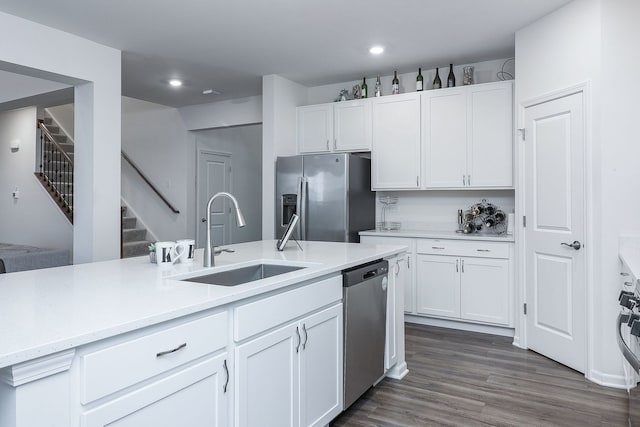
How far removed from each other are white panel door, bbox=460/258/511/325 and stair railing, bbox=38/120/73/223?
5085mm

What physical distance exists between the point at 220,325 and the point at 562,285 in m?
2.70

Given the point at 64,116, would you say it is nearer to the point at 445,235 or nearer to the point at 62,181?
the point at 62,181

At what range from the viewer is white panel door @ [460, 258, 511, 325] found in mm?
3812

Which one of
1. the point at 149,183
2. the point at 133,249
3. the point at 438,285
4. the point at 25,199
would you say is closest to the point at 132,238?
the point at 133,249

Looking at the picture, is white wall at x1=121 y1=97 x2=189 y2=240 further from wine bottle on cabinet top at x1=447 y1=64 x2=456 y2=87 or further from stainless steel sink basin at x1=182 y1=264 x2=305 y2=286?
stainless steel sink basin at x1=182 y1=264 x2=305 y2=286

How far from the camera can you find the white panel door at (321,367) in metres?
1.96

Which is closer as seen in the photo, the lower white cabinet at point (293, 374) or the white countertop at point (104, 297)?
the white countertop at point (104, 297)

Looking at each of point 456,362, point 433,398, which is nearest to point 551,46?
point 456,362

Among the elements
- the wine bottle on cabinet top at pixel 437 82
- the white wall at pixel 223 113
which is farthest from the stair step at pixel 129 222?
the wine bottle on cabinet top at pixel 437 82

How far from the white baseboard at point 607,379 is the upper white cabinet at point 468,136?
1723mm

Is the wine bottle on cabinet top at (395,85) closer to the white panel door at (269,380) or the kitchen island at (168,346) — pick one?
the kitchen island at (168,346)

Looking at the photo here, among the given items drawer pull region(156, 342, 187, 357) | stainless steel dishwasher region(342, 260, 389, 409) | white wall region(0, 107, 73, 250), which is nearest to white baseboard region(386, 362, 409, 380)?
stainless steel dishwasher region(342, 260, 389, 409)

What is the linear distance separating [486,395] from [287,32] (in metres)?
3.11

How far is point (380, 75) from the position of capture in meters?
4.89
